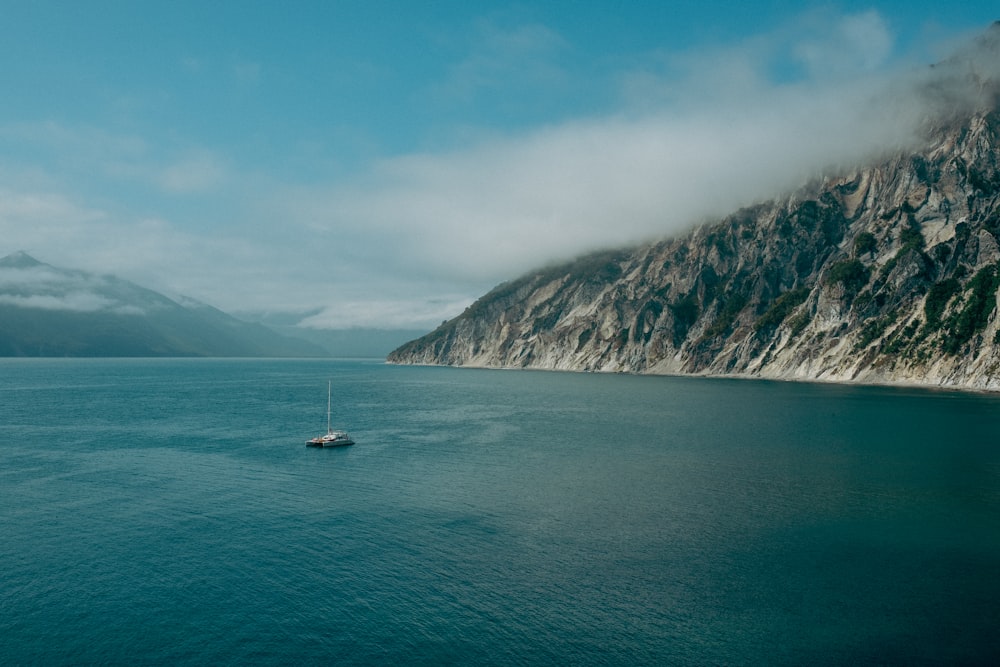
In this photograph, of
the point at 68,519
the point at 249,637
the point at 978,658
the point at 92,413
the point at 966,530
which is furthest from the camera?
the point at 92,413

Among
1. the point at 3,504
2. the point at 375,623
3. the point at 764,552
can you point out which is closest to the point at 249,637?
the point at 375,623

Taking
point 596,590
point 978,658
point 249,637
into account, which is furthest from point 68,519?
point 978,658

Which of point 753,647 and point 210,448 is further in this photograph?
point 210,448

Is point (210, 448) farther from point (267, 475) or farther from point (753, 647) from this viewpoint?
point (753, 647)

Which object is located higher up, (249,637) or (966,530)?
(966,530)

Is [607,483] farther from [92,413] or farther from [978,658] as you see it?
[92,413]

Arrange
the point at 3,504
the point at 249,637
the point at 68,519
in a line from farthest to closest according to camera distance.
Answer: the point at 3,504
the point at 68,519
the point at 249,637
